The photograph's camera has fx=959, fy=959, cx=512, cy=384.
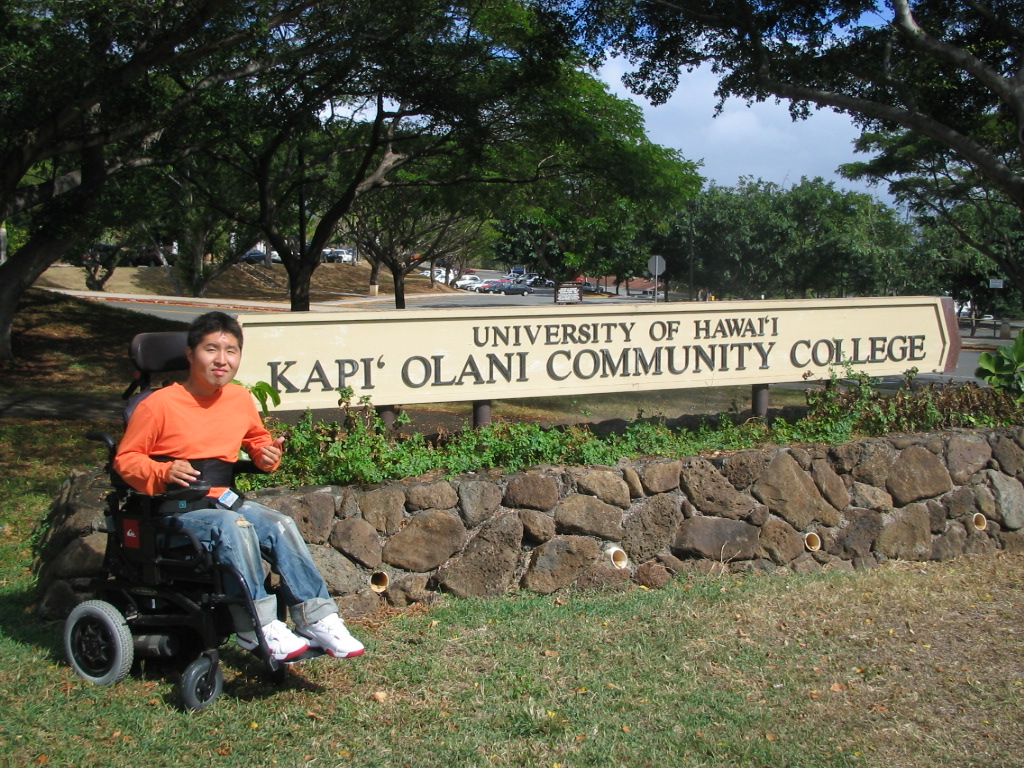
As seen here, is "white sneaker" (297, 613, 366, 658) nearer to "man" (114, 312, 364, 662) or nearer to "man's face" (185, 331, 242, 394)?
"man" (114, 312, 364, 662)

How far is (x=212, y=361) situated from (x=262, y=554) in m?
0.81

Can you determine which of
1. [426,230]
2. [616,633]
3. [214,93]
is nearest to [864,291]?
[426,230]

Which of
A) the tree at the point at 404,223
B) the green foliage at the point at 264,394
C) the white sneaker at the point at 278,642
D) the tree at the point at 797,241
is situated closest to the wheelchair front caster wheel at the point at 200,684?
the white sneaker at the point at 278,642

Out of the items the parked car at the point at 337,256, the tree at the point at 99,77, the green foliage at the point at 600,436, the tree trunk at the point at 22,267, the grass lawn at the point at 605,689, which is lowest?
the grass lawn at the point at 605,689

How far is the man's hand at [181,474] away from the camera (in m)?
3.63

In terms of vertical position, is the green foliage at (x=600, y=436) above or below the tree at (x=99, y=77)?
below

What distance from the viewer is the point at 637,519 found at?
5.50 meters

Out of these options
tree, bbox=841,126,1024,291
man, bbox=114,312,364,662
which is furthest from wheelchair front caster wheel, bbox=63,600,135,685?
tree, bbox=841,126,1024,291

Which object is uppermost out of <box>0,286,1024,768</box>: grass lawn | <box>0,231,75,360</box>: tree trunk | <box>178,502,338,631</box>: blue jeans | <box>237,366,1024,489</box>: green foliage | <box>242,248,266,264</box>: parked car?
<box>242,248,266,264</box>: parked car

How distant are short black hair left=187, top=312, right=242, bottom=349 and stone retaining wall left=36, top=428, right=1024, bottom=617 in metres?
1.11

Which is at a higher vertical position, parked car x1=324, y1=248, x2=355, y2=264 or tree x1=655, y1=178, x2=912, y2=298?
parked car x1=324, y1=248, x2=355, y2=264

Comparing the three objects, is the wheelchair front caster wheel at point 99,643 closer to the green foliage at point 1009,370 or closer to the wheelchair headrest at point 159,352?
the wheelchair headrest at point 159,352

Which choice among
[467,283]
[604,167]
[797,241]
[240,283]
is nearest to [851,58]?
[604,167]

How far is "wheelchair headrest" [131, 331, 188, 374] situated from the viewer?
422 cm
